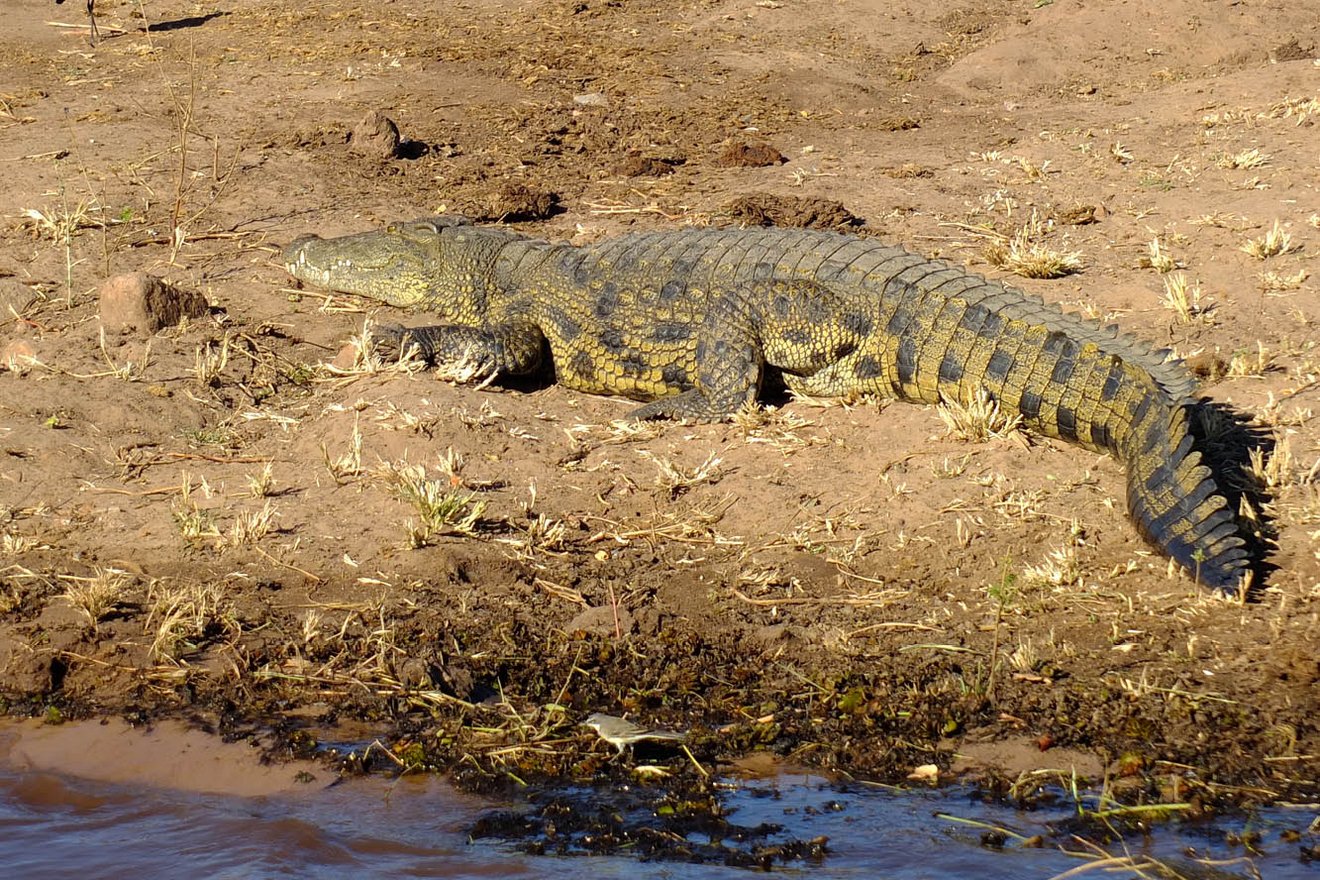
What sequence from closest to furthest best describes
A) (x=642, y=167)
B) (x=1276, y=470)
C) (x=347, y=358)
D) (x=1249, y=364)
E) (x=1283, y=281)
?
(x=1276, y=470)
(x=1249, y=364)
(x=347, y=358)
(x=1283, y=281)
(x=642, y=167)

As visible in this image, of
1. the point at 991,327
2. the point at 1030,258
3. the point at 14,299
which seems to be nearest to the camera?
the point at 991,327

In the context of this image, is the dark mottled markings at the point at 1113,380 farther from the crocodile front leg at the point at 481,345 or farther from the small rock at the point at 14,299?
the small rock at the point at 14,299

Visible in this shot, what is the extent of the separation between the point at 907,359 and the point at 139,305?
11.8 feet

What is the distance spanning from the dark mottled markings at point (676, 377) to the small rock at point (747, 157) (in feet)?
10.7

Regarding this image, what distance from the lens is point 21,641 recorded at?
4.55 metres

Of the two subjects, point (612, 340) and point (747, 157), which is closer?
point (612, 340)

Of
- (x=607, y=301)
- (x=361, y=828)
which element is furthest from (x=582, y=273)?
(x=361, y=828)

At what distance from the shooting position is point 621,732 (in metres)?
→ 4.04

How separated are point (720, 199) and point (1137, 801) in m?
5.59

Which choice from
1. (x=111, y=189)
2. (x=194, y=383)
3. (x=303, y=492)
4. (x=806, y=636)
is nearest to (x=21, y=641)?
(x=303, y=492)

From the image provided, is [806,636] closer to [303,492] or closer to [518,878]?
[518,878]

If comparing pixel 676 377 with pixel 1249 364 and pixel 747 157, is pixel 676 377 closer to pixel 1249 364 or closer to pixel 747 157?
pixel 1249 364

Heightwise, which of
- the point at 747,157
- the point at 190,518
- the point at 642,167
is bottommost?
the point at 190,518

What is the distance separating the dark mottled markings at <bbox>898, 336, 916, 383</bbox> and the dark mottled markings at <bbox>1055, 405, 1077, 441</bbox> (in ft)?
2.32
